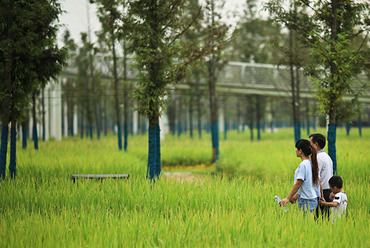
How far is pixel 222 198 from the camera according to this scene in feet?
24.8

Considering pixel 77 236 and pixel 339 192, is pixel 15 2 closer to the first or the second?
pixel 77 236

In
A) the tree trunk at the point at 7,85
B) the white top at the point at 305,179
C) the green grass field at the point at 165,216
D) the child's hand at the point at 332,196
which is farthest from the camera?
the tree trunk at the point at 7,85

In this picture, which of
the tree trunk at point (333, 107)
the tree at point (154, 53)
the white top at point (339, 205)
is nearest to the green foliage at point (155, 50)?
the tree at point (154, 53)

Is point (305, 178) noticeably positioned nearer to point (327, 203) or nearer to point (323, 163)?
point (327, 203)

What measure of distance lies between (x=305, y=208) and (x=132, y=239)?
2.68 meters

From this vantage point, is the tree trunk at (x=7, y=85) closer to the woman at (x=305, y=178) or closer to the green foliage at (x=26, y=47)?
the green foliage at (x=26, y=47)

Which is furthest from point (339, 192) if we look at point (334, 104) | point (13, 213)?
point (13, 213)

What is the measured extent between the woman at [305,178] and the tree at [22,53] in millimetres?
8136

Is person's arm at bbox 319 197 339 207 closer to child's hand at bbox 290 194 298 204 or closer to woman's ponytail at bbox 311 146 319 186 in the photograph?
woman's ponytail at bbox 311 146 319 186

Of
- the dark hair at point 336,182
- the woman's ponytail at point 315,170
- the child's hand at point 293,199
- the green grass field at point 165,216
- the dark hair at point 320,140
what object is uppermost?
the dark hair at point 320,140

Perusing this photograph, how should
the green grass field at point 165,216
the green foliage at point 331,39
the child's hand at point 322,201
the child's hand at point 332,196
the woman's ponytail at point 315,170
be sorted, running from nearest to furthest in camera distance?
the green grass field at point 165,216 → the woman's ponytail at point 315,170 → the child's hand at point 322,201 → the child's hand at point 332,196 → the green foliage at point 331,39

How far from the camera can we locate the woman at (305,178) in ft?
18.9

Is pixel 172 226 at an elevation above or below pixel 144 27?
below

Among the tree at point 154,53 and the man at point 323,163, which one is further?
the tree at point 154,53
